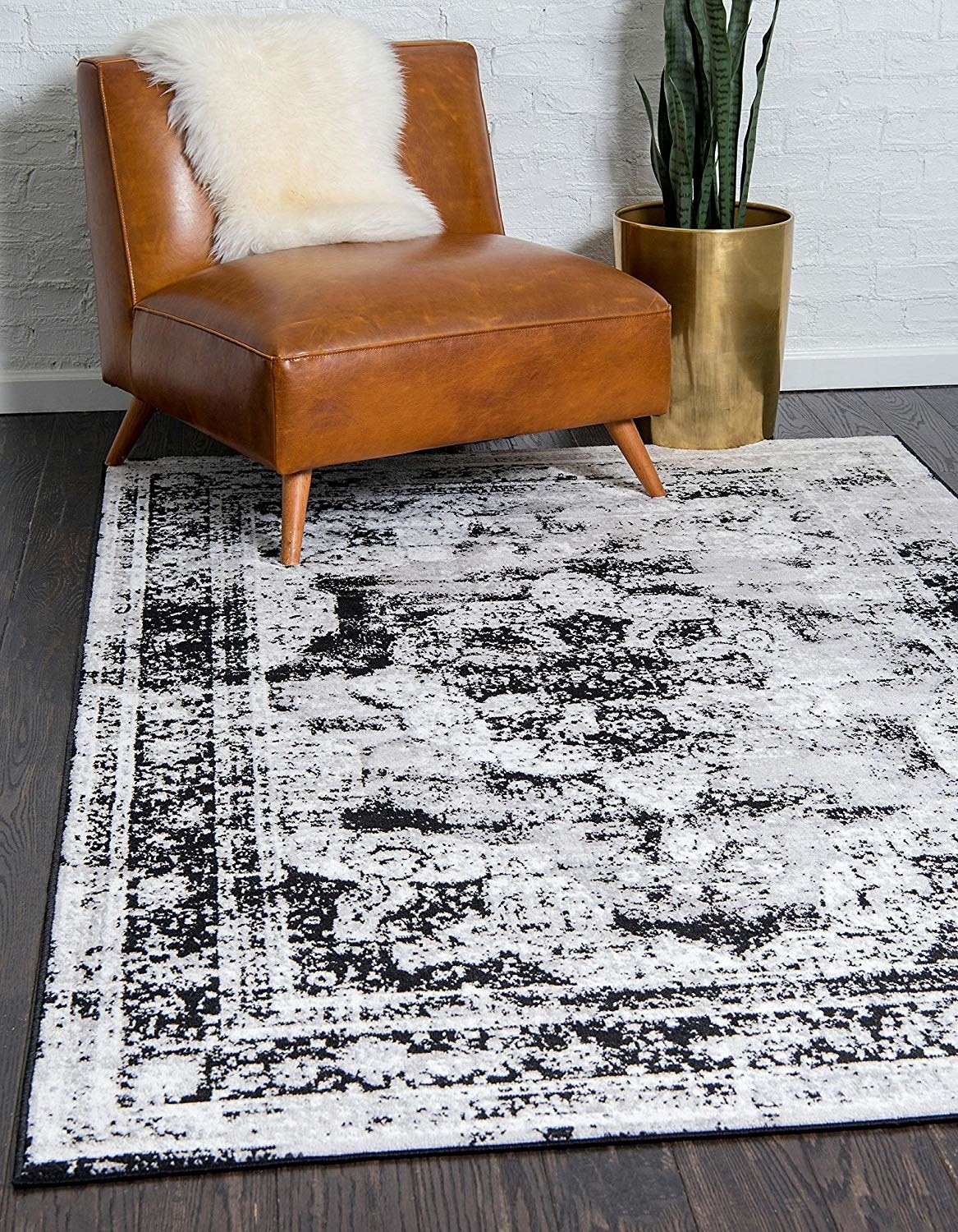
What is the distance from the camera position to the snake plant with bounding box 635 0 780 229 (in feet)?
8.37

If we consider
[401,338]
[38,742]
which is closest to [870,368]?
[401,338]

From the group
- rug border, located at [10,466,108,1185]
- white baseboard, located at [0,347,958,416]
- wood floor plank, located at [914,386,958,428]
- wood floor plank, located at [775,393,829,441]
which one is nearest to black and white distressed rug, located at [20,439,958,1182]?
rug border, located at [10,466,108,1185]

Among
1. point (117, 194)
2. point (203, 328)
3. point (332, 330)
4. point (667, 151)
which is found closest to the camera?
point (332, 330)

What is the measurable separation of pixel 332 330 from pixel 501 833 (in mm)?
927

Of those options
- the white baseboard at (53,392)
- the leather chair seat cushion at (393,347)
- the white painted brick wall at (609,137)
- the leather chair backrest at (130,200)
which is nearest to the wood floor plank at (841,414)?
the white painted brick wall at (609,137)

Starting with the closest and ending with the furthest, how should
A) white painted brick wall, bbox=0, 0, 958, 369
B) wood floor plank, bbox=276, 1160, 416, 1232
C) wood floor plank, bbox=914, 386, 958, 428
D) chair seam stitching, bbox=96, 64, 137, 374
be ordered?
1. wood floor plank, bbox=276, 1160, 416, 1232
2. chair seam stitching, bbox=96, 64, 137, 374
3. white painted brick wall, bbox=0, 0, 958, 369
4. wood floor plank, bbox=914, 386, 958, 428

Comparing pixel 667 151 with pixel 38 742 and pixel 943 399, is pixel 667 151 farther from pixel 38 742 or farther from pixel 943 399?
pixel 38 742

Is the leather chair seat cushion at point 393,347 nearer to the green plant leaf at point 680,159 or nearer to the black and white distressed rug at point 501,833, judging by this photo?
the black and white distressed rug at point 501,833

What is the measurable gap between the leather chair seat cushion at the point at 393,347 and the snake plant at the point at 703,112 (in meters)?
0.40

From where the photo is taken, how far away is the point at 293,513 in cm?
218

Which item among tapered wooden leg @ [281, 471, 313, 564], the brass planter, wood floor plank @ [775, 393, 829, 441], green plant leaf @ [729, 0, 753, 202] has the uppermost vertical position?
green plant leaf @ [729, 0, 753, 202]

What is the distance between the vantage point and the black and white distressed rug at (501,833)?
3.76 ft

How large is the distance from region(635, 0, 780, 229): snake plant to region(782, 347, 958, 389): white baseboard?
1.71 ft

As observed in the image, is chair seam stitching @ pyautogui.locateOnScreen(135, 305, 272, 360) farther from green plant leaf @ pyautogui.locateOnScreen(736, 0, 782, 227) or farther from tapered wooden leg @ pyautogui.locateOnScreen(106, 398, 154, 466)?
green plant leaf @ pyautogui.locateOnScreen(736, 0, 782, 227)
